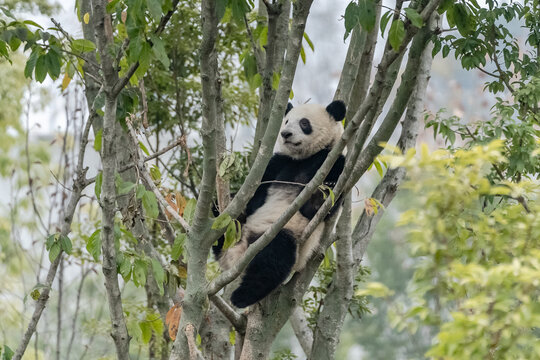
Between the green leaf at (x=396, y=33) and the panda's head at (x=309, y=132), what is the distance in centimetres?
162

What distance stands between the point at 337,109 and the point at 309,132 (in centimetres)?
31

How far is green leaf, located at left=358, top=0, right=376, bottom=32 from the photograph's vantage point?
200cm

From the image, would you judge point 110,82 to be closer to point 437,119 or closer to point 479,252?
point 479,252

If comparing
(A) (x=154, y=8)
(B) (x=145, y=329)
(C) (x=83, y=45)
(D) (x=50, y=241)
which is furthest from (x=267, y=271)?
(A) (x=154, y=8)

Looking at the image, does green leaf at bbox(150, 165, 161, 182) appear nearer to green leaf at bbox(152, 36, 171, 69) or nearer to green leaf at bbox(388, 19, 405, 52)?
green leaf at bbox(152, 36, 171, 69)

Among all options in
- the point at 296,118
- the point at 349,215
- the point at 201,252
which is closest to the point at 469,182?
the point at 201,252

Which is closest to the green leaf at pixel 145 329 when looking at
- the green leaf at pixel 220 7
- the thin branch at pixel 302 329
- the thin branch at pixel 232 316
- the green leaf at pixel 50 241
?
the thin branch at pixel 232 316

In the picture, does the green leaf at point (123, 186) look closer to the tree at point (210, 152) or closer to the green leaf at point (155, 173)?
the tree at point (210, 152)

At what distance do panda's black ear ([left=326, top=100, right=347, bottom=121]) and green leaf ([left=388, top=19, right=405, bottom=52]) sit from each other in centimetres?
136

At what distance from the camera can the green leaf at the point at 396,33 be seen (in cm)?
209

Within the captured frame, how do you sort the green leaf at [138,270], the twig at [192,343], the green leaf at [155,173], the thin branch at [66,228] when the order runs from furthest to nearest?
the green leaf at [155,173]
the thin branch at [66,228]
the green leaf at [138,270]
the twig at [192,343]

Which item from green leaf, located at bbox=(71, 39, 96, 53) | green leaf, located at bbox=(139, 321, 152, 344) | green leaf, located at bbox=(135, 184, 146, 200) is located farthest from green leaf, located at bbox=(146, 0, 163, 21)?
green leaf, located at bbox=(139, 321, 152, 344)

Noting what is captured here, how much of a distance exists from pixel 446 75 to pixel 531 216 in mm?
17370

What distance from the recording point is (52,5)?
6594mm
